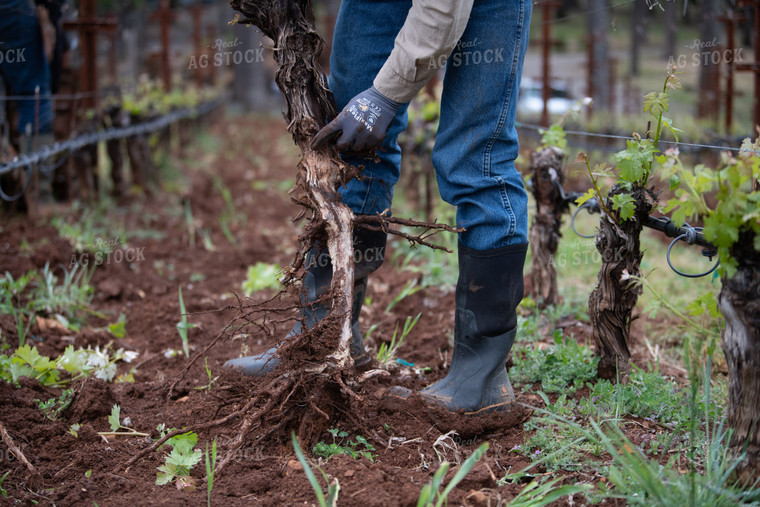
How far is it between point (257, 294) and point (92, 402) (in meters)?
1.48

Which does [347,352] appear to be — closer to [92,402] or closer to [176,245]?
[92,402]

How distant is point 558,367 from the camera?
2.33m

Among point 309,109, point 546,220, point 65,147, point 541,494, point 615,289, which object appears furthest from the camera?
point 65,147

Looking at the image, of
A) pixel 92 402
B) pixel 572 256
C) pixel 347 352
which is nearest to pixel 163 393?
pixel 92 402

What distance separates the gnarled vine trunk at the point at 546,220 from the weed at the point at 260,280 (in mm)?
1362

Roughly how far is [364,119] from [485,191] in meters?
0.44
